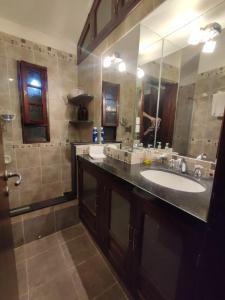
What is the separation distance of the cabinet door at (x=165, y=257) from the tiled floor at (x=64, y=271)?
438mm

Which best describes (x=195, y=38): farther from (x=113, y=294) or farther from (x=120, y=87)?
(x=113, y=294)

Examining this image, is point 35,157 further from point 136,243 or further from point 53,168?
point 136,243

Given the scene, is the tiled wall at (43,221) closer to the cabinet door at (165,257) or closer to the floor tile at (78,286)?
the floor tile at (78,286)

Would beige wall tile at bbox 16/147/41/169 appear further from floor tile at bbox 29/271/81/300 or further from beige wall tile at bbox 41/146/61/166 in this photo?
floor tile at bbox 29/271/81/300

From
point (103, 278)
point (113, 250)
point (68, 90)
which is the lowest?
point (103, 278)

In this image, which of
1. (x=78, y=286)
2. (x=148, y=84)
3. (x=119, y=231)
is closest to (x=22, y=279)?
(x=78, y=286)

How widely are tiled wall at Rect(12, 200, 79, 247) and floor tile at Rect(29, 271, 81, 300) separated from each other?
0.58 metres

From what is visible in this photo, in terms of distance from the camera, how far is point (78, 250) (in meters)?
1.61

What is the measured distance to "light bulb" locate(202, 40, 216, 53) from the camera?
110 centimetres

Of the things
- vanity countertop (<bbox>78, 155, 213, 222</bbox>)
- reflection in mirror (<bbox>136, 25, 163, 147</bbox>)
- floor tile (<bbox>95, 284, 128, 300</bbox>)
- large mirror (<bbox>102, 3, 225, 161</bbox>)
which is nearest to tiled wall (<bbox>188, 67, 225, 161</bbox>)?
large mirror (<bbox>102, 3, 225, 161</bbox>)

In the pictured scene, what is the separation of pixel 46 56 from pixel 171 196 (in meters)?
2.41

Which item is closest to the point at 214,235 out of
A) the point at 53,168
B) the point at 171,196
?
the point at 171,196

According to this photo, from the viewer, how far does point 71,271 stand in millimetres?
1378

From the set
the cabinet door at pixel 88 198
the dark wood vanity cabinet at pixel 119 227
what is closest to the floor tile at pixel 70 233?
the cabinet door at pixel 88 198
